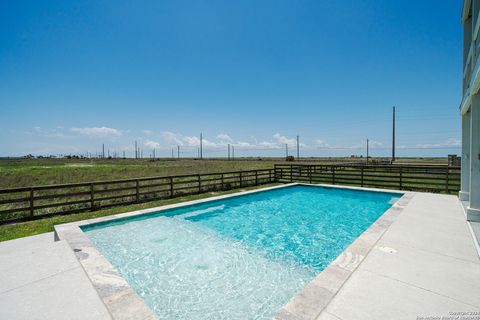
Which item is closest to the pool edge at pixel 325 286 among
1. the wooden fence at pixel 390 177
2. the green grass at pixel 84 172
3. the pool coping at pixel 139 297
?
the pool coping at pixel 139 297

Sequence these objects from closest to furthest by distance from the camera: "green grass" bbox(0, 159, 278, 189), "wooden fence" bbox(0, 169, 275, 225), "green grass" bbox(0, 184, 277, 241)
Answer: "green grass" bbox(0, 184, 277, 241) → "wooden fence" bbox(0, 169, 275, 225) → "green grass" bbox(0, 159, 278, 189)

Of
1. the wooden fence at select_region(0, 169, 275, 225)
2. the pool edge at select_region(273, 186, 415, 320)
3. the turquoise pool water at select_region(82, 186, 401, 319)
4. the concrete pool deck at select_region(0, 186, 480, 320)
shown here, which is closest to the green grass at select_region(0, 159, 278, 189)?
the wooden fence at select_region(0, 169, 275, 225)

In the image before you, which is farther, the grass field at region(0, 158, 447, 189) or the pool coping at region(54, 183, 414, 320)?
the grass field at region(0, 158, 447, 189)

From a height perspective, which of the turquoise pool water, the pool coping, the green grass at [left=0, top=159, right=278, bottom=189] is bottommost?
the turquoise pool water

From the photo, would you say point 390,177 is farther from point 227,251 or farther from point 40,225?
point 40,225

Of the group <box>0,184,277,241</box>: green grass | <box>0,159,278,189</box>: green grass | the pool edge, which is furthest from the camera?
<box>0,159,278,189</box>: green grass

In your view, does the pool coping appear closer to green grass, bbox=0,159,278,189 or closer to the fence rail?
the fence rail

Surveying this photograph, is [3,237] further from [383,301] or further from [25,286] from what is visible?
[383,301]

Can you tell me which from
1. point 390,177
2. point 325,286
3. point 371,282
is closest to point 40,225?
point 325,286

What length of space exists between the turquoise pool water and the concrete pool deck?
36.5 inches

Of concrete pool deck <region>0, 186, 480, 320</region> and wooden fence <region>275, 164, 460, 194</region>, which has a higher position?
wooden fence <region>275, 164, 460, 194</region>

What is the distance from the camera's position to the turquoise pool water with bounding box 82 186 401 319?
11.1 ft

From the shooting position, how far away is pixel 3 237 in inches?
213

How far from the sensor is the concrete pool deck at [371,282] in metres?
2.50
